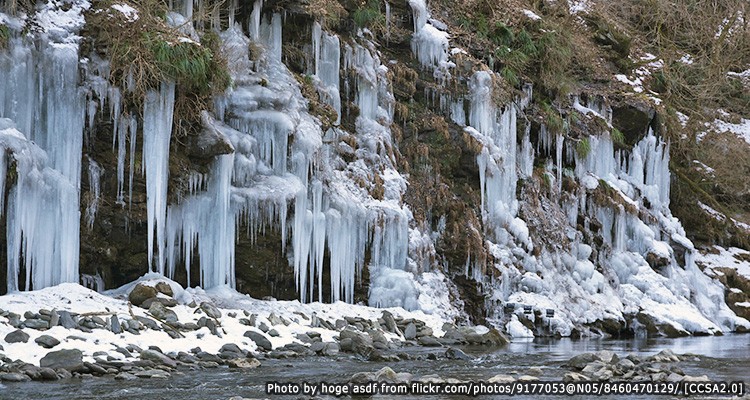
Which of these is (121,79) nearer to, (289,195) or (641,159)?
(289,195)

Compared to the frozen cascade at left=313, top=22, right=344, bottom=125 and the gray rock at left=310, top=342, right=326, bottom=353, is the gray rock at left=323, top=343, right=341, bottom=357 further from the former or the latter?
the frozen cascade at left=313, top=22, right=344, bottom=125

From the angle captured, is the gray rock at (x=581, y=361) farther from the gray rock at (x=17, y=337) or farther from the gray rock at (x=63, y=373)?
the gray rock at (x=17, y=337)

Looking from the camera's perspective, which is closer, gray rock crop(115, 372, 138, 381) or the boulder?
gray rock crop(115, 372, 138, 381)

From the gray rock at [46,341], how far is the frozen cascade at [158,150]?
3.47 m

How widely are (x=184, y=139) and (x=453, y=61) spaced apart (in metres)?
8.34

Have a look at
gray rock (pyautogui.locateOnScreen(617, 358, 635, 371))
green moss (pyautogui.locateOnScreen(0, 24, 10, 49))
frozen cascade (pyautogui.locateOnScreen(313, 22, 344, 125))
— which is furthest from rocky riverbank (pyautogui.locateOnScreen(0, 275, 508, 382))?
frozen cascade (pyautogui.locateOnScreen(313, 22, 344, 125))

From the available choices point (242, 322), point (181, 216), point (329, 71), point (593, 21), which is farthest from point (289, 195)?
point (593, 21)

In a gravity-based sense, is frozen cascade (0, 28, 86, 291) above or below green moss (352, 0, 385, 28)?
below

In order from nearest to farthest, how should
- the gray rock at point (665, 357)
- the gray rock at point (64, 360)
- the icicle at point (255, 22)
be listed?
the gray rock at point (64, 360) → the gray rock at point (665, 357) → the icicle at point (255, 22)

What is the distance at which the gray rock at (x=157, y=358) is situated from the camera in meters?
9.43

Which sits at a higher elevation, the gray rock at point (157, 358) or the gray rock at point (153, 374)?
the gray rock at point (157, 358)

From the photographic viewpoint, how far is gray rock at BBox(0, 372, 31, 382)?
8.21 m

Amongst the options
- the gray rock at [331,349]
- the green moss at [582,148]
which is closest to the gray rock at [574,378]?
the gray rock at [331,349]

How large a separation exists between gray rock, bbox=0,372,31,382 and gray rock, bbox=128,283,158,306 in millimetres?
3544
